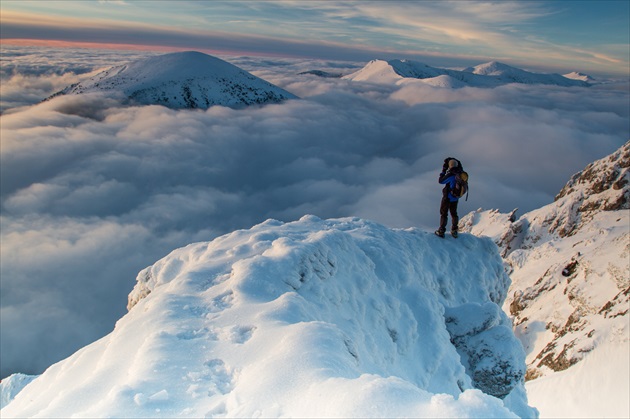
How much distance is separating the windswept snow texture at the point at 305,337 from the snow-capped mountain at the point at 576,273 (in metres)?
57.2

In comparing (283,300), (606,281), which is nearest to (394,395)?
(283,300)

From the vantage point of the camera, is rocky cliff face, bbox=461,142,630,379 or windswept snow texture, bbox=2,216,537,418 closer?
windswept snow texture, bbox=2,216,537,418

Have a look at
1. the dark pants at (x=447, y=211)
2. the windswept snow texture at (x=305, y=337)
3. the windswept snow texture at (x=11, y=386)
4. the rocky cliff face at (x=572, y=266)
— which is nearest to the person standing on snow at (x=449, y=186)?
the dark pants at (x=447, y=211)

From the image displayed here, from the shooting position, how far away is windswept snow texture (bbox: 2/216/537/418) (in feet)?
15.4

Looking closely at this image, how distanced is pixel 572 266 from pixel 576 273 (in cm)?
339

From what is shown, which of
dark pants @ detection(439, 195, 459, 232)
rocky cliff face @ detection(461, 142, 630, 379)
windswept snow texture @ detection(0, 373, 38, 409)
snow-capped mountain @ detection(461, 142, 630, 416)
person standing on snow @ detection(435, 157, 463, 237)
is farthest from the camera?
rocky cliff face @ detection(461, 142, 630, 379)

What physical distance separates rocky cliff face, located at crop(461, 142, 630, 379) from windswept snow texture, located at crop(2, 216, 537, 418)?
158 ft

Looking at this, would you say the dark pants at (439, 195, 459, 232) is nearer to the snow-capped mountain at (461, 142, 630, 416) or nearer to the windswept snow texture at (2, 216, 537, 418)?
the windswept snow texture at (2, 216, 537, 418)

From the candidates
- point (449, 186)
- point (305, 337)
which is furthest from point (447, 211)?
point (305, 337)

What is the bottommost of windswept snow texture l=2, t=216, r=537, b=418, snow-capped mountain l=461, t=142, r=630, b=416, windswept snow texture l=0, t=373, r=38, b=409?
snow-capped mountain l=461, t=142, r=630, b=416

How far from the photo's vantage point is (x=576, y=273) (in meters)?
83.8

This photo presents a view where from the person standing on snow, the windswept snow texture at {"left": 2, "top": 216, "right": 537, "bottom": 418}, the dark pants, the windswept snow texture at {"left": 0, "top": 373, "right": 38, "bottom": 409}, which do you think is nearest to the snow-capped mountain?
the dark pants

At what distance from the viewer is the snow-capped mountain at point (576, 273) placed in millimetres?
65750

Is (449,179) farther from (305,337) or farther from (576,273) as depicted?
(576,273)
